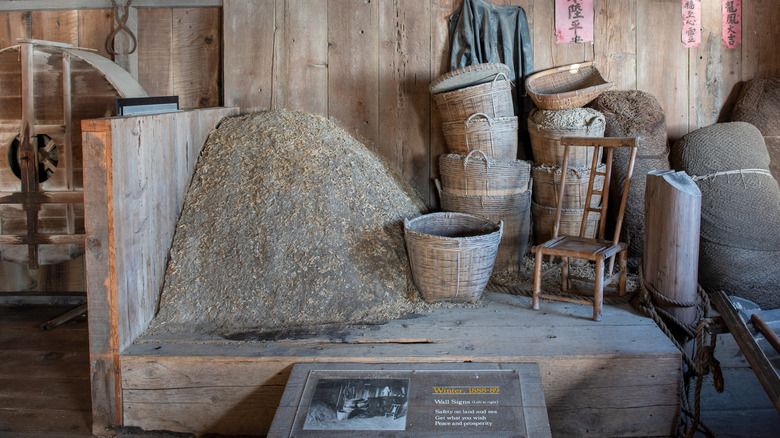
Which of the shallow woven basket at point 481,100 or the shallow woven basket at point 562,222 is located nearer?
the shallow woven basket at point 481,100

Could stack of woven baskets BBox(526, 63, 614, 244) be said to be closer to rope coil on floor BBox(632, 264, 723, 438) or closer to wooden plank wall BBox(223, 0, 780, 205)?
wooden plank wall BBox(223, 0, 780, 205)

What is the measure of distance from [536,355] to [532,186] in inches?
62.4

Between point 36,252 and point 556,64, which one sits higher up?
point 556,64

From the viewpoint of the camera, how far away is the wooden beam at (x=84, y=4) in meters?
4.01

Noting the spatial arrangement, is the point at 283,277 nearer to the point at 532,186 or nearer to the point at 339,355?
the point at 339,355

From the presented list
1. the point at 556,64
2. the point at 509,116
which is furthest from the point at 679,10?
the point at 509,116

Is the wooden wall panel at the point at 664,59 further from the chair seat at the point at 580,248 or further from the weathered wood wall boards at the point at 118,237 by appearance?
the weathered wood wall boards at the point at 118,237

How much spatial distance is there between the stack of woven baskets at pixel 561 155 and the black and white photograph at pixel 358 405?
177 cm

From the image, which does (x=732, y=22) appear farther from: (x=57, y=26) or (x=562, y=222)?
(x=57, y=26)

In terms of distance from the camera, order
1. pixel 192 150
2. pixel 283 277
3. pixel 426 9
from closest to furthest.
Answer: pixel 283 277 < pixel 192 150 < pixel 426 9

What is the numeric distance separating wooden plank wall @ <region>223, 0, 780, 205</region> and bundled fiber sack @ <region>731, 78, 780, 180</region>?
13cm

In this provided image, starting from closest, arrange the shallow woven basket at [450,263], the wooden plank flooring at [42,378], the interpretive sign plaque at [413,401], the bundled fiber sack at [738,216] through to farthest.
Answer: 1. the interpretive sign plaque at [413,401]
2. the wooden plank flooring at [42,378]
3. the shallow woven basket at [450,263]
4. the bundled fiber sack at [738,216]

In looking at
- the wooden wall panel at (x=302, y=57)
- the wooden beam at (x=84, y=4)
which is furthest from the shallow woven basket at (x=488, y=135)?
the wooden beam at (x=84, y=4)

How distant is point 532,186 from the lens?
379 centimetres
